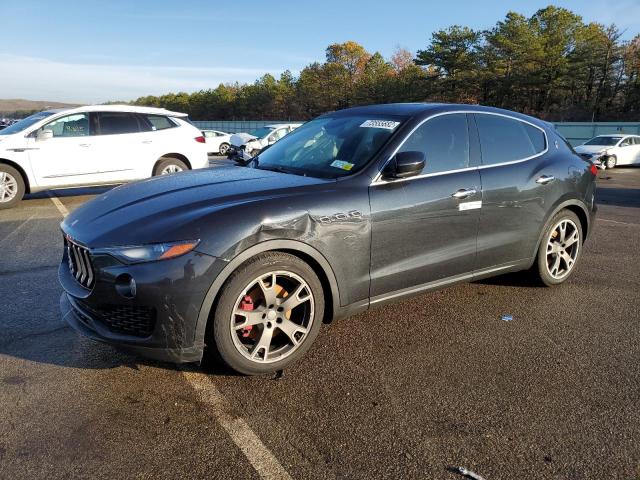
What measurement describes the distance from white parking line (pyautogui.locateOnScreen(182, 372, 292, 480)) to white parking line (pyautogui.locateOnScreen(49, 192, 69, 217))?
6380 mm

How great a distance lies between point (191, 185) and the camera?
3398mm

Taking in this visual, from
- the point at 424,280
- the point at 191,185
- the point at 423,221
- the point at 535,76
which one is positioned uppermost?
the point at 535,76

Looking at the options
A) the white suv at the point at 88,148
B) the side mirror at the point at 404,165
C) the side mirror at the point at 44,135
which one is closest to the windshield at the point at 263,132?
the white suv at the point at 88,148

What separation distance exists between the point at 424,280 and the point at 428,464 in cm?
159

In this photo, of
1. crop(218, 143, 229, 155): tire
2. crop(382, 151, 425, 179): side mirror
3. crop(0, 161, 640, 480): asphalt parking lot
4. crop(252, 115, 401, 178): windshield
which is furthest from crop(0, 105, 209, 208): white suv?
crop(218, 143, 229, 155): tire

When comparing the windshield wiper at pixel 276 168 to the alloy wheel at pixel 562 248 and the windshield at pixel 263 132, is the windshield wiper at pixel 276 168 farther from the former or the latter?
the windshield at pixel 263 132

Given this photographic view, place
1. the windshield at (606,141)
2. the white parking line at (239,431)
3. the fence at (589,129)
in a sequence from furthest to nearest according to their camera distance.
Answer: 1. the fence at (589,129)
2. the windshield at (606,141)
3. the white parking line at (239,431)

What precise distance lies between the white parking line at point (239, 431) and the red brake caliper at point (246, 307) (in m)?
0.36

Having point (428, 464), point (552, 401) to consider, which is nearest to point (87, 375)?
point (428, 464)

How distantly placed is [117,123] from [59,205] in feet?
6.21

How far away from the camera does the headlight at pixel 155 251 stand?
2.65 metres

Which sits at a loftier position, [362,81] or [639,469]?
[362,81]

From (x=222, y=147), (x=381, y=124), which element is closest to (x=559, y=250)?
(x=381, y=124)

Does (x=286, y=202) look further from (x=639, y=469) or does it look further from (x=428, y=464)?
(x=639, y=469)
